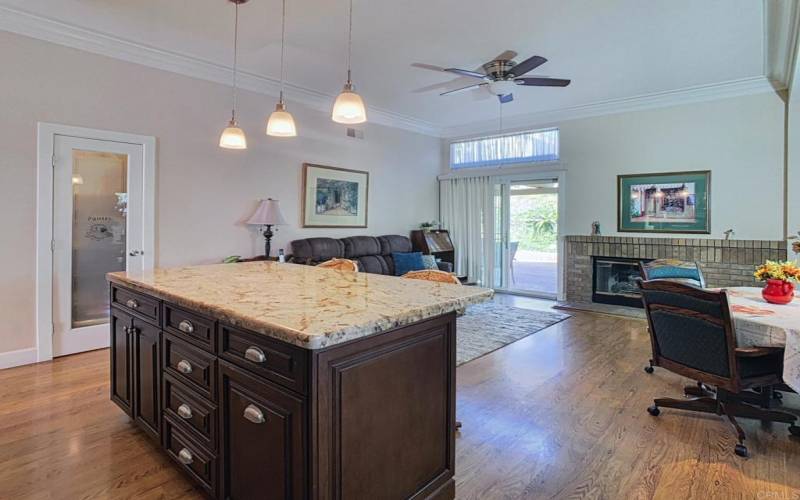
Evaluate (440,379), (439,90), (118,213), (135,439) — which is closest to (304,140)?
(439,90)

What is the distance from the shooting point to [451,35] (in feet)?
13.0

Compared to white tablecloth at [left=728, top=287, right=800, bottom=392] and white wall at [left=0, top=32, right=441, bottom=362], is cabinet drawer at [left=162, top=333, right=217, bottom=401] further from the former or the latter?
white tablecloth at [left=728, top=287, right=800, bottom=392]

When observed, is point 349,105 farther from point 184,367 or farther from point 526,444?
point 526,444

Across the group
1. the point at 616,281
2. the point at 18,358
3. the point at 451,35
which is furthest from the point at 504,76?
the point at 18,358

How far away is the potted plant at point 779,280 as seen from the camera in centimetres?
282

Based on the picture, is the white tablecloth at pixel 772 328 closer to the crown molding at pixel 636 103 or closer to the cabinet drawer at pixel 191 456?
the cabinet drawer at pixel 191 456

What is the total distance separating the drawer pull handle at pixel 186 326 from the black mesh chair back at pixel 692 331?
2637 millimetres

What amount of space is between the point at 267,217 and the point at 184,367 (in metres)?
3.28

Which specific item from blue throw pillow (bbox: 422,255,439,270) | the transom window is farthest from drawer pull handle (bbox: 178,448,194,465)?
the transom window

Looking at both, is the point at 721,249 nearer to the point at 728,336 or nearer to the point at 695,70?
the point at 695,70

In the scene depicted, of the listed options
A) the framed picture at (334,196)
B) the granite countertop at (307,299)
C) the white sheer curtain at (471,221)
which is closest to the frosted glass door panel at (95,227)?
the granite countertop at (307,299)

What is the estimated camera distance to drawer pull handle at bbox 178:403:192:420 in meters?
1.91

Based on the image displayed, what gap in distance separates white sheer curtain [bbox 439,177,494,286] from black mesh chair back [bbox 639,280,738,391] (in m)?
4.72

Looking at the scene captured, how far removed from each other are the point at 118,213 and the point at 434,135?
5.31 meters
